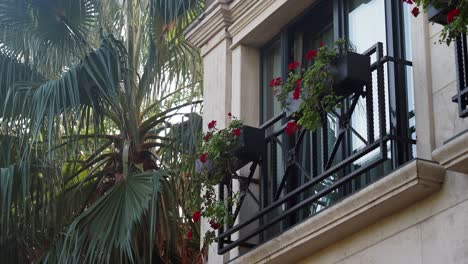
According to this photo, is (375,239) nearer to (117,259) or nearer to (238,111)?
(238,111)

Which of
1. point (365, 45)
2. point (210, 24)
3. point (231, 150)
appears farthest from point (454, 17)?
point (210, 24)

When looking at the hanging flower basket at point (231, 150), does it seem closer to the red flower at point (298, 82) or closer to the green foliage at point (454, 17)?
the red flower at point (298, 82)

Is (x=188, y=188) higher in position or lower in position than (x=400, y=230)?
higher

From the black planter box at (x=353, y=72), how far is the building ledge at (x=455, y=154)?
1.12m

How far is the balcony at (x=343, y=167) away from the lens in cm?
825

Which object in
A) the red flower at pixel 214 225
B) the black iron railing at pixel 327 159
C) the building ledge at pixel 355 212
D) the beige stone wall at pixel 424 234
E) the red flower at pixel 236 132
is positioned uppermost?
the red flower at pixel 236 132

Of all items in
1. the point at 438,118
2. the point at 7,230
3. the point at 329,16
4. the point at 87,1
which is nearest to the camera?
the point at 438,118

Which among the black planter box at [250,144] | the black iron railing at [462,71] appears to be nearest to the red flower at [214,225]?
the black planter box at [250,144]

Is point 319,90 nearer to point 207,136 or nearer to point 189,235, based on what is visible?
point 207,136

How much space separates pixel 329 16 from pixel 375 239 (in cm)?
299

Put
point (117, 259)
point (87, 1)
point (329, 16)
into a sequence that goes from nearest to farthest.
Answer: point (329, 16) → point (117, 259) → point (87, 1)

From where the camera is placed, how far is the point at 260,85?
11.5 meters

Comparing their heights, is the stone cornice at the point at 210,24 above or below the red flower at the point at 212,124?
above

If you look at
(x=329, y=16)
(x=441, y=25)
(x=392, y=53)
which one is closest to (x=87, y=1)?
(x=329, y=16)
